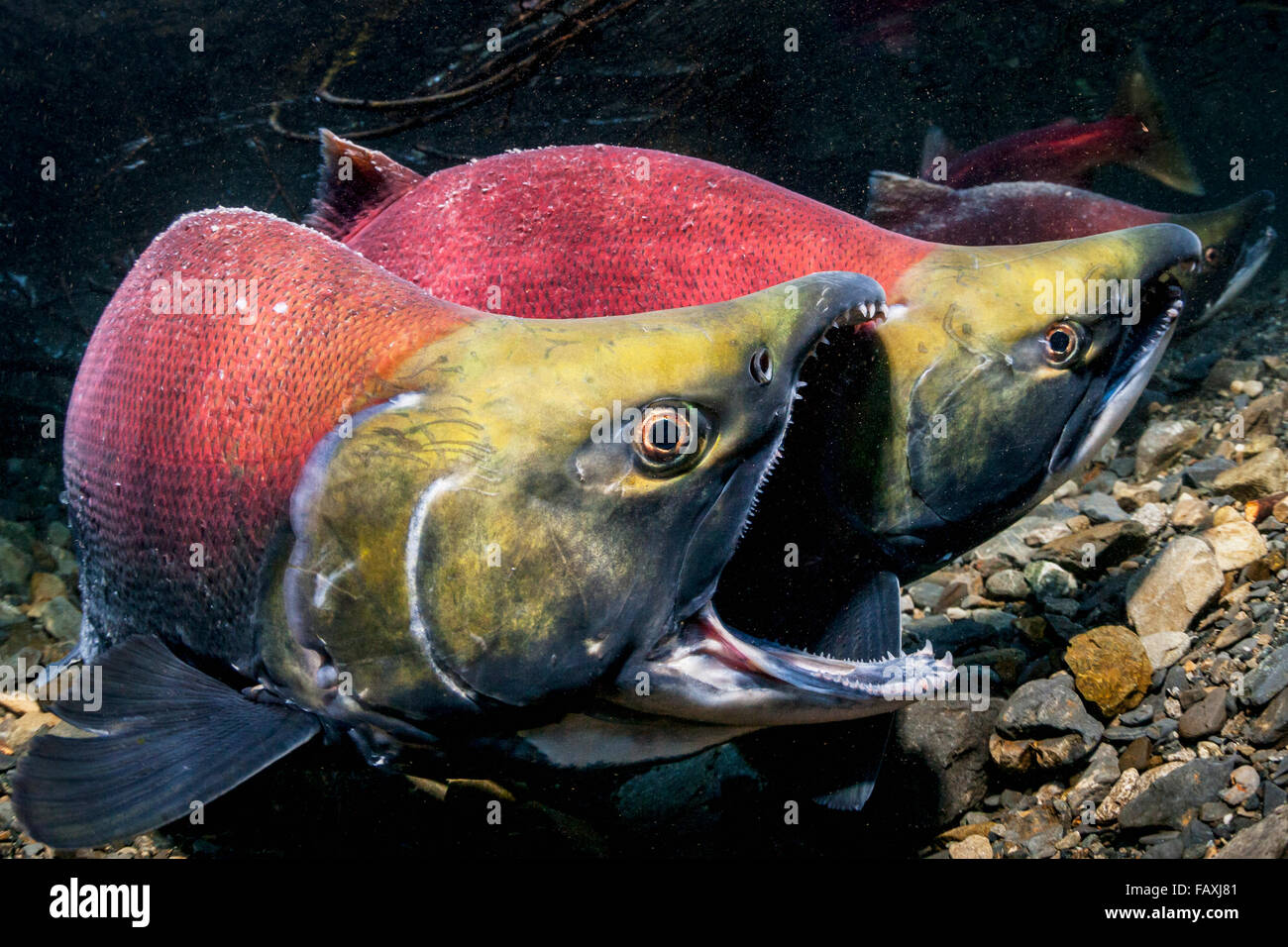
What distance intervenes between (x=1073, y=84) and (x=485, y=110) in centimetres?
1624

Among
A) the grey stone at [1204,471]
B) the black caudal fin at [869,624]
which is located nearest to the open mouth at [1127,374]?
the black caudal fin at [869,624]

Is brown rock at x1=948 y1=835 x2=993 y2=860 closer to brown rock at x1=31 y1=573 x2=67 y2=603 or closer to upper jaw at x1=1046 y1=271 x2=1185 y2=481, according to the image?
upper jaw at x1=1046 y1=271 x2=1185 y2=481

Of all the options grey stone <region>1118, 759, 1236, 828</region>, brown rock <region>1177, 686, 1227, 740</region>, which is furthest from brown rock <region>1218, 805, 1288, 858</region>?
brown rock <region>1177, 686, 1227, 740</region>

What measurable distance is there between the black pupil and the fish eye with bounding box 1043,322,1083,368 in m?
1.36

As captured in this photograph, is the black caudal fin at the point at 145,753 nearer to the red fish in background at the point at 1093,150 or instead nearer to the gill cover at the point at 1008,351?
the gill cover at the point at 1008,351

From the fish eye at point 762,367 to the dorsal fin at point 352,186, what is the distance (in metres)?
1.76

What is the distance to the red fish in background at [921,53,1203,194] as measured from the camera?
6480 mm

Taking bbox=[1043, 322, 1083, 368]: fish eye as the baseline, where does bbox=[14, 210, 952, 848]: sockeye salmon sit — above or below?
below

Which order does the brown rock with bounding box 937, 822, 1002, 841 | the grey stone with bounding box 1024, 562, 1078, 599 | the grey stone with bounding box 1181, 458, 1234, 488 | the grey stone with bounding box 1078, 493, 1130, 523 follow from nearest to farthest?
the brown rock with bounding box 937, 822, 1002, 841, the grey stone with bounding box 1024, 562, 1078, 599, the grey stone with bounding box 1181, 458, 1234, 488, the grey stone with bounding box 1078, 493, 1130, 523

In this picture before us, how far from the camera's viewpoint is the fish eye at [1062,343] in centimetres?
238

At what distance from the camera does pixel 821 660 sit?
1964 mm

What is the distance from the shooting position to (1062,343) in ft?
7.84

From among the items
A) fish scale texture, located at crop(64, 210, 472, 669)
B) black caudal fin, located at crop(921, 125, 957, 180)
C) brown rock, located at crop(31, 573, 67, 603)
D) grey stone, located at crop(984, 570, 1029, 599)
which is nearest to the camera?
fish scale texture, located at crop(64, 210, 472, 669)
